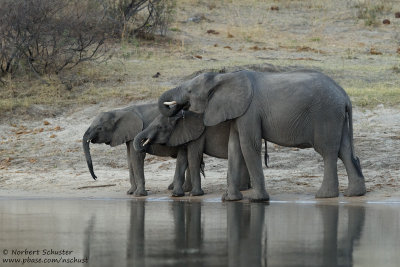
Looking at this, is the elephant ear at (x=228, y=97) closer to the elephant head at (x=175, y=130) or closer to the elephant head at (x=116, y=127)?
the elephant head at (x=175, y=130)

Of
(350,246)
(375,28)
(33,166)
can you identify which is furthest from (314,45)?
(350,246)

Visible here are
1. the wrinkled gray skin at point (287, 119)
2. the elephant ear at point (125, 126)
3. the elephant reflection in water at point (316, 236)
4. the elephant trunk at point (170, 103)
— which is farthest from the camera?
the elephant ear at point (125, 126)

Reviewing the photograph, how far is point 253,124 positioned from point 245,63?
8904 mm

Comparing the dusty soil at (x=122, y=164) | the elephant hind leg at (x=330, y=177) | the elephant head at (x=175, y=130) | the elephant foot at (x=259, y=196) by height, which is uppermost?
the elephant head at (x=175, y=130)

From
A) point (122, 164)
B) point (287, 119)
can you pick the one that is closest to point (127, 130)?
point (122, 164)

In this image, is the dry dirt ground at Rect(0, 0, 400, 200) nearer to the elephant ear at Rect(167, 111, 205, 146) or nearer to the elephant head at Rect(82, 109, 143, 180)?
the elephant head at Rect(82, 109, 143, 180)

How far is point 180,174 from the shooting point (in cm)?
1306

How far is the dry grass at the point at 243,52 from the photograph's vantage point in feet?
62.5

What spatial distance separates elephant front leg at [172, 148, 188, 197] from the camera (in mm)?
12977

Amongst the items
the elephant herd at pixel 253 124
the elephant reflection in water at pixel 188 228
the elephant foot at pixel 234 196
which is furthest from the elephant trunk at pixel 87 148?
the elephant foot at pixel 234 196

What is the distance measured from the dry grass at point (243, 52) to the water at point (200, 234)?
22.4 feet

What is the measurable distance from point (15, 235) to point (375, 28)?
19.1m

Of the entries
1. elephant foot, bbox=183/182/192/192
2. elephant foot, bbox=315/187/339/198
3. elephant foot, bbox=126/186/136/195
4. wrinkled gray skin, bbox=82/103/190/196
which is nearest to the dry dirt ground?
elephant foot, bbox=126/186/136/195

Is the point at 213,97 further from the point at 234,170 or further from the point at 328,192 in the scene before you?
the point at 328,192
